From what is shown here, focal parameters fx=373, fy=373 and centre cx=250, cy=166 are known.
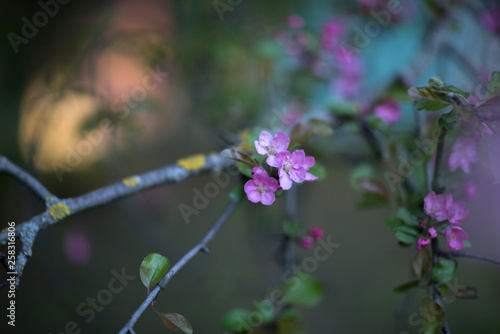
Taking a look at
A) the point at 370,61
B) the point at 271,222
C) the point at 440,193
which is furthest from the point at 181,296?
the point at 370,61

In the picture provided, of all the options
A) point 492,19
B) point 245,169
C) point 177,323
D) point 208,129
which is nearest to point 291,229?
point 245,169

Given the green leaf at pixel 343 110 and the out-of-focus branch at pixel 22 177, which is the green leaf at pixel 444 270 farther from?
the out-of-focus branch at pixel 22 177

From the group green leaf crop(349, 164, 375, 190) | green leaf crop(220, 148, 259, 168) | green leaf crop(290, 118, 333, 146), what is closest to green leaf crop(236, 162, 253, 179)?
green leaf crop(220, 148, 259, 168)

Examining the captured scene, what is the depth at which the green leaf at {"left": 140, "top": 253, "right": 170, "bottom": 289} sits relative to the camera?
67cm

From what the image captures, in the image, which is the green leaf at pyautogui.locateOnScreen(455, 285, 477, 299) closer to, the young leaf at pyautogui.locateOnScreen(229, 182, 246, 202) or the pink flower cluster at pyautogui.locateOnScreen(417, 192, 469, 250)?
the pink flower cluster at pyautogui.locateOnScreen(417, 192, 469, 250)

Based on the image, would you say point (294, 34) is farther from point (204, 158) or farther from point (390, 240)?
point (390, 240)

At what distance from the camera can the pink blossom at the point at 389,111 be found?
4.22 feet

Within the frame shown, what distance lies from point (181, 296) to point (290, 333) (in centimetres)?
121

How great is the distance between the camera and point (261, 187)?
710 millimetres

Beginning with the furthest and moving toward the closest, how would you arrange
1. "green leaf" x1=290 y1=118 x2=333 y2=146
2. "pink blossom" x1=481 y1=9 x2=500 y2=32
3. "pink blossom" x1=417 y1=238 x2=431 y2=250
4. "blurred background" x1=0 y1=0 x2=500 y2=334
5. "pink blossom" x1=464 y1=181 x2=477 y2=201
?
"blurred background" x1=0 y1=0 x2=500 y2=334
"pink blossom" x1=481 y1=9 x2=500 y2=32
"pink blossom" x1=464 y1=181 x2=477 y2=201
"green leaf" x1=290 y1=118 x2=333 y2=146
"pink blossom" x1=417 y1=238 x2=431 y2=250

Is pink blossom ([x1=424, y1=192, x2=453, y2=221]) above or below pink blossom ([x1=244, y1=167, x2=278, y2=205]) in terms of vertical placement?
below

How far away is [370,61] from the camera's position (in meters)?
2.58

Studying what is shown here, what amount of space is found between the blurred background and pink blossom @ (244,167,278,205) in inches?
37.3

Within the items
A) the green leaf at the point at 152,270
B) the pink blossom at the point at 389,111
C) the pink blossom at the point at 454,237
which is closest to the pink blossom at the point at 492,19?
the pink blossom at the point at 389,111
